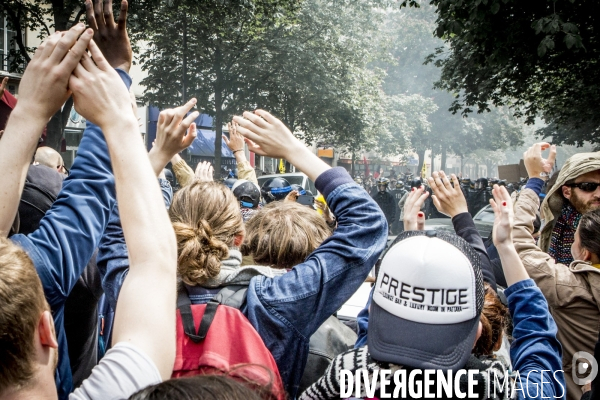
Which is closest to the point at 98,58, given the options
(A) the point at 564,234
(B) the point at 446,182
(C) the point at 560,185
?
(B) the point at 446,182

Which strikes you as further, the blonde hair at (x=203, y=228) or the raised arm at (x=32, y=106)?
the blonde hair at (x=203, y=228)

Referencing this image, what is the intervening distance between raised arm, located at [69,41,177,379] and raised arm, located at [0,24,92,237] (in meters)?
0.05

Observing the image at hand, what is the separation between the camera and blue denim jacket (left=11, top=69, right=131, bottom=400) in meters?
1.62

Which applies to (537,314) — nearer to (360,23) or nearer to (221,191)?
(221,191)

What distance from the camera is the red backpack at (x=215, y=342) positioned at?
1.61 m

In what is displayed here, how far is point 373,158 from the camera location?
57062 mm

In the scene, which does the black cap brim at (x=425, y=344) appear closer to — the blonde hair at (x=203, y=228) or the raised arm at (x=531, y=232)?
the blonde hair at (x=203, y=228)

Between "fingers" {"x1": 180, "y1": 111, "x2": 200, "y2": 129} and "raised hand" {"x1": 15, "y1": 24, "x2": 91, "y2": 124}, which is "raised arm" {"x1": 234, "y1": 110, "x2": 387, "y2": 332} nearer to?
"fingers" {"x1": 180, "y1": 111, "x2": 200, "y2": 129}

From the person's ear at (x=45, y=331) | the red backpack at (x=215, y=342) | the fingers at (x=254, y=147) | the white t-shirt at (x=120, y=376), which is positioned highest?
the fingers at (x=254, y=147)

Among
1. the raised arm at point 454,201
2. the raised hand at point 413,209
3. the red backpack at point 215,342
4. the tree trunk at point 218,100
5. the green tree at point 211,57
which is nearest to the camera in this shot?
the red backpack at point 215,342

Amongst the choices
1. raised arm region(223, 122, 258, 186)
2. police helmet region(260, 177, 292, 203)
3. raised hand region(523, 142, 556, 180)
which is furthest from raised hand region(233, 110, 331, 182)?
police helmet region(260, 177, 292, 203)

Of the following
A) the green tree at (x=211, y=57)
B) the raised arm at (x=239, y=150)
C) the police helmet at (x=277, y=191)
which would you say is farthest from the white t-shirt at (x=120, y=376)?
the green tree at (x=211, y=57)

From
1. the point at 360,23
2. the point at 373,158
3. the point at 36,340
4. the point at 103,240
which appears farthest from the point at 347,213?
A: the point at 373,158

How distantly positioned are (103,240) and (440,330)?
121 cm
